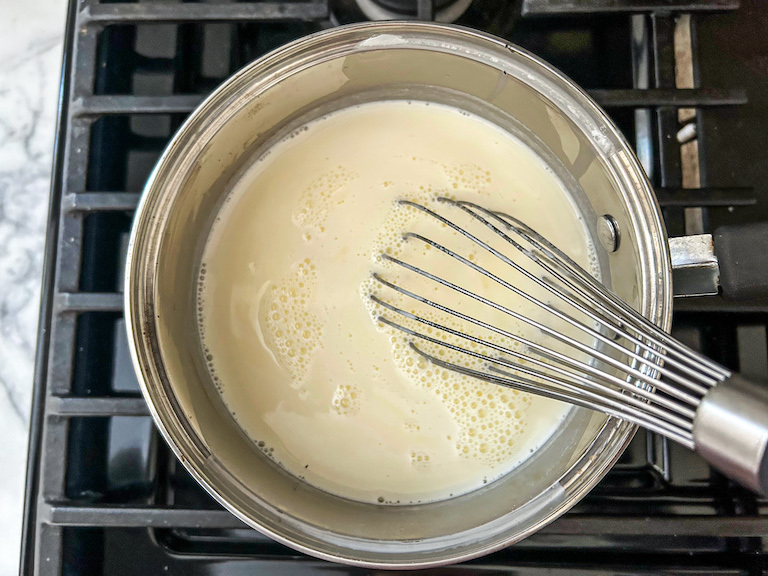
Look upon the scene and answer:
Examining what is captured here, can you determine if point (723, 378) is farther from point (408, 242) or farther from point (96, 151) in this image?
point (96, 151)

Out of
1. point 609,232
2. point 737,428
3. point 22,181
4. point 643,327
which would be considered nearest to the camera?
point 737,428

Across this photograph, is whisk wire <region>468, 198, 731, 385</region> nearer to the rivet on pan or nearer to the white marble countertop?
the rivet on pan

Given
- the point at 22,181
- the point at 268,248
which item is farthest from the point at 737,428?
the point at 22,181

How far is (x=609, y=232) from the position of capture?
56cm

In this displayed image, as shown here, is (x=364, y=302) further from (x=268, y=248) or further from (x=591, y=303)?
(x=591, y=303)

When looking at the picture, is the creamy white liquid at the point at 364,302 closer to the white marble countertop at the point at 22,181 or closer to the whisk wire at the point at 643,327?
the whisk wire at the point at 643,327

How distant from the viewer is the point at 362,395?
589mm

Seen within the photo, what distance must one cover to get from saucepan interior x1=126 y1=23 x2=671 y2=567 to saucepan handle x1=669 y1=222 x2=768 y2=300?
0.03 meters

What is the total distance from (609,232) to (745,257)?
14 cm

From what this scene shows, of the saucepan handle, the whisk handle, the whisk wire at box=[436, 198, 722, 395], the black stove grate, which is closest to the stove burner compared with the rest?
the black stove grate

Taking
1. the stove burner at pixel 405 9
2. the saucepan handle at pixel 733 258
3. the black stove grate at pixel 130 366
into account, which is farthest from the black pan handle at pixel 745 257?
the stove burner at pixel 405 9

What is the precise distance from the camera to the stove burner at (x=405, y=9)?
0.58 metres

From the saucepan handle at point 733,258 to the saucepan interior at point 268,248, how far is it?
0.09ft

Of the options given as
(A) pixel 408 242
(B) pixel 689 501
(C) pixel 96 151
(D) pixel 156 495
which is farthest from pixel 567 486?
(C) pixel 96 151
